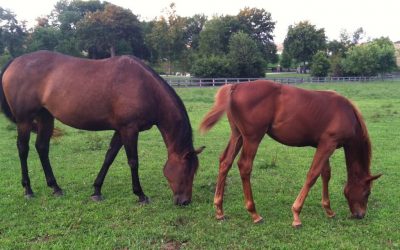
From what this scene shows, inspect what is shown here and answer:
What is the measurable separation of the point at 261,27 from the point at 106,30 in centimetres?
2799

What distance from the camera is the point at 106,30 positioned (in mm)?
52469

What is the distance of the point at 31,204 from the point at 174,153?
2.28 metres

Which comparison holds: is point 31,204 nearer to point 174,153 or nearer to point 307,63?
point 174,153

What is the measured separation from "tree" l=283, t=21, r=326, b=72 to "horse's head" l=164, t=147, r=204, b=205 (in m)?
63.9

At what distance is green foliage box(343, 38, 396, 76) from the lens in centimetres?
5850

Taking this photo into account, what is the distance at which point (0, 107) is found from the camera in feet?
21.4

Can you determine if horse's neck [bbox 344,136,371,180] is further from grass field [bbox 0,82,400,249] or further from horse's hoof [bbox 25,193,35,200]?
horse's hoof [bbox 25,193,35,200]

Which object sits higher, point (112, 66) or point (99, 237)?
point (112, 66)

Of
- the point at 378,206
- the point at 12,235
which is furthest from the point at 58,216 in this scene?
the point at 378,206

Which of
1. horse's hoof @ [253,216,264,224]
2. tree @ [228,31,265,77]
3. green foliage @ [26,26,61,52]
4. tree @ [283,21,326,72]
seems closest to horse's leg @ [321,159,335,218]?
horse's hoof @ [253,216,264,224]

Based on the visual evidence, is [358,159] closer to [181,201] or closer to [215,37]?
[181,201]

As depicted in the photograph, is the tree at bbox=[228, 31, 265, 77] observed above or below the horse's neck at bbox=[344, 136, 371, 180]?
above

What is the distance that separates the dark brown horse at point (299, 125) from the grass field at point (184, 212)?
37 centimetres

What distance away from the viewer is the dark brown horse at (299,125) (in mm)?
4910
